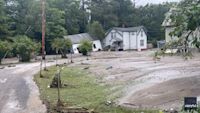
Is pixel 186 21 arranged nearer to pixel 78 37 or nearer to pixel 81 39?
pixel 81 39

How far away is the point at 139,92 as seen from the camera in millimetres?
16125

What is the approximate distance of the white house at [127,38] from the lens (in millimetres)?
76312

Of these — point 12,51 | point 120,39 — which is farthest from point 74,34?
point 12,51

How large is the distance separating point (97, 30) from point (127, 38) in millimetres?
6147

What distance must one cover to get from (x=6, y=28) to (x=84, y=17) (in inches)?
936

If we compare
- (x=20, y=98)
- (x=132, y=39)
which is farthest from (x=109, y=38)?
(x=20, y=98)

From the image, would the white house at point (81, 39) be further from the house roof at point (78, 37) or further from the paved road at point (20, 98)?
the paved road at point (20, 98)

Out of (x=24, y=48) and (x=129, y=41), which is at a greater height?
(x=129, y=41)

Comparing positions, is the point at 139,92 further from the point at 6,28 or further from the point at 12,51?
the point at 6,28

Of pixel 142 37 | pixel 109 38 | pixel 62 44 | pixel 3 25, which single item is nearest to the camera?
pixel 62 44

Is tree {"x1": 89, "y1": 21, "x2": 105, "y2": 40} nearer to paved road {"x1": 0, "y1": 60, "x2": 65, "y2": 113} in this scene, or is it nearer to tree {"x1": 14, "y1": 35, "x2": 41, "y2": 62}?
tree {"x1": 14, "y1": 35, "x2": 41, "y2": 62}

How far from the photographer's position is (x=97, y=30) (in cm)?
7638

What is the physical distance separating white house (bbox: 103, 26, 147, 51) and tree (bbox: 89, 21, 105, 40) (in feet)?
4.87

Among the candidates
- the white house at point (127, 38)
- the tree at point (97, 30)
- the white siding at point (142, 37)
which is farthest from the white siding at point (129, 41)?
the tree at point (97, 30)
